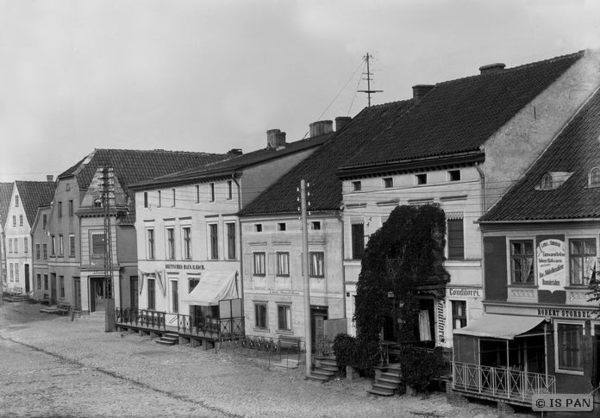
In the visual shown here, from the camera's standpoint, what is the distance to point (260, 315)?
46562 millimetres

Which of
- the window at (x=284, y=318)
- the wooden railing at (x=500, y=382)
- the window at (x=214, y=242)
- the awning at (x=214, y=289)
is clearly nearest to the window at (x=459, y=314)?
the wooden railing at (x=500, y=382)

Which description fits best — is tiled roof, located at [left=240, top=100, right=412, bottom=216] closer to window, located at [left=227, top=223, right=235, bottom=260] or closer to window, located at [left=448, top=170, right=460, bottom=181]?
window, located at [left=227, top=223, right=235, bottom=260]

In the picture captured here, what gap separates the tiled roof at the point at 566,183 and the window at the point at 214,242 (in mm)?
21355

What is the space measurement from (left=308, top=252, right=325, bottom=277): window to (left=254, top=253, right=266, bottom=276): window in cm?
403

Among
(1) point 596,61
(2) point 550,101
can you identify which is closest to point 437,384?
(2) point 550,101

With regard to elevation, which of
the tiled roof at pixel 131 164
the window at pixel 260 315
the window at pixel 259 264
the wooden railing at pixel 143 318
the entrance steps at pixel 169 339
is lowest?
the entrance steps at pixel 169 339

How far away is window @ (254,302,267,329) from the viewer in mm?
46250

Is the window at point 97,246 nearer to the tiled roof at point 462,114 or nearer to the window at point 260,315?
the window at point 260,315

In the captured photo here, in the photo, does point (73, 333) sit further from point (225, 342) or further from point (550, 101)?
point (550, 101)

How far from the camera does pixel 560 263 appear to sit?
97.5 ft

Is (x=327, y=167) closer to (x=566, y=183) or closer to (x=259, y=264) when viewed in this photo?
(x=259, y=264)

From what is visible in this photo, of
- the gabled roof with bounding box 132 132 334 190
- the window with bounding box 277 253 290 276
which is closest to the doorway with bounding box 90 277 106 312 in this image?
the gabled roof with bounding box 132 132 334 190

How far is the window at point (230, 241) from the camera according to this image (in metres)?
49.1

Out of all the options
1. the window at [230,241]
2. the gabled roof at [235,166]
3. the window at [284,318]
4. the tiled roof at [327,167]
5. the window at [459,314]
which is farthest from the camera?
the window at [230,241]
